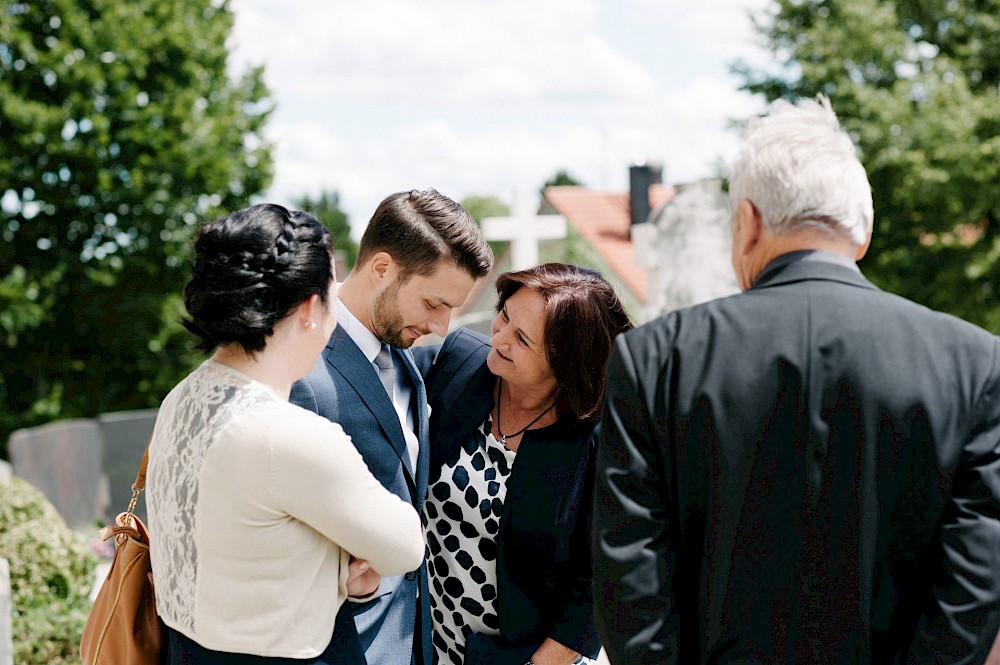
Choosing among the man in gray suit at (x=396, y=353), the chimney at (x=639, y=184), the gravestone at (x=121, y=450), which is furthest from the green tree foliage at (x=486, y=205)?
the man in gray suit at (x=396, y=353)

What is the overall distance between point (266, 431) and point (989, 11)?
66.1ft

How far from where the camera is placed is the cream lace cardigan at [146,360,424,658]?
1900 mm

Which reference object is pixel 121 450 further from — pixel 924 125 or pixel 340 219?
pixel 340 219

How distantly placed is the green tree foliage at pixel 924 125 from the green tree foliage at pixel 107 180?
428 inches

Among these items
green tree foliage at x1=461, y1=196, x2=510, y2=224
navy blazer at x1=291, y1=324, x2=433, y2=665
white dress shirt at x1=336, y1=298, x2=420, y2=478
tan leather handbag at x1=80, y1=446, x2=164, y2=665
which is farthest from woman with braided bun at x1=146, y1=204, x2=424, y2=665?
green tree foliage at x1=461, y1=196, x2=510, y2=224

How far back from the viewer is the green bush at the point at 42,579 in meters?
4.94

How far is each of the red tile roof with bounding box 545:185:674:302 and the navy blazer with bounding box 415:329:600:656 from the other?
24.1 meters

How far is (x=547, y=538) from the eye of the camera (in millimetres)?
2791

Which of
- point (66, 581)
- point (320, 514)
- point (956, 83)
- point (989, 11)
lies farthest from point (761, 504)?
point (989, 11)

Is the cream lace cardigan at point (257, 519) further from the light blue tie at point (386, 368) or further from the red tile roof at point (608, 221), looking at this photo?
the red tile roof at point (608, 221)

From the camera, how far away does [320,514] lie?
76.3 inches

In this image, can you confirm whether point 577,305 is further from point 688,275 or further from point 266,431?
point 688,275

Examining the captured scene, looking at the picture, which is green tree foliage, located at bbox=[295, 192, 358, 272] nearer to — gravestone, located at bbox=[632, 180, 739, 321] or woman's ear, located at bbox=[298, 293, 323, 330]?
gravestone, located at bbox=[632, 180, 739, 321]

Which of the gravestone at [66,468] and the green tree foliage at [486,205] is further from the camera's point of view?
the green tree foliage at [486,205]
